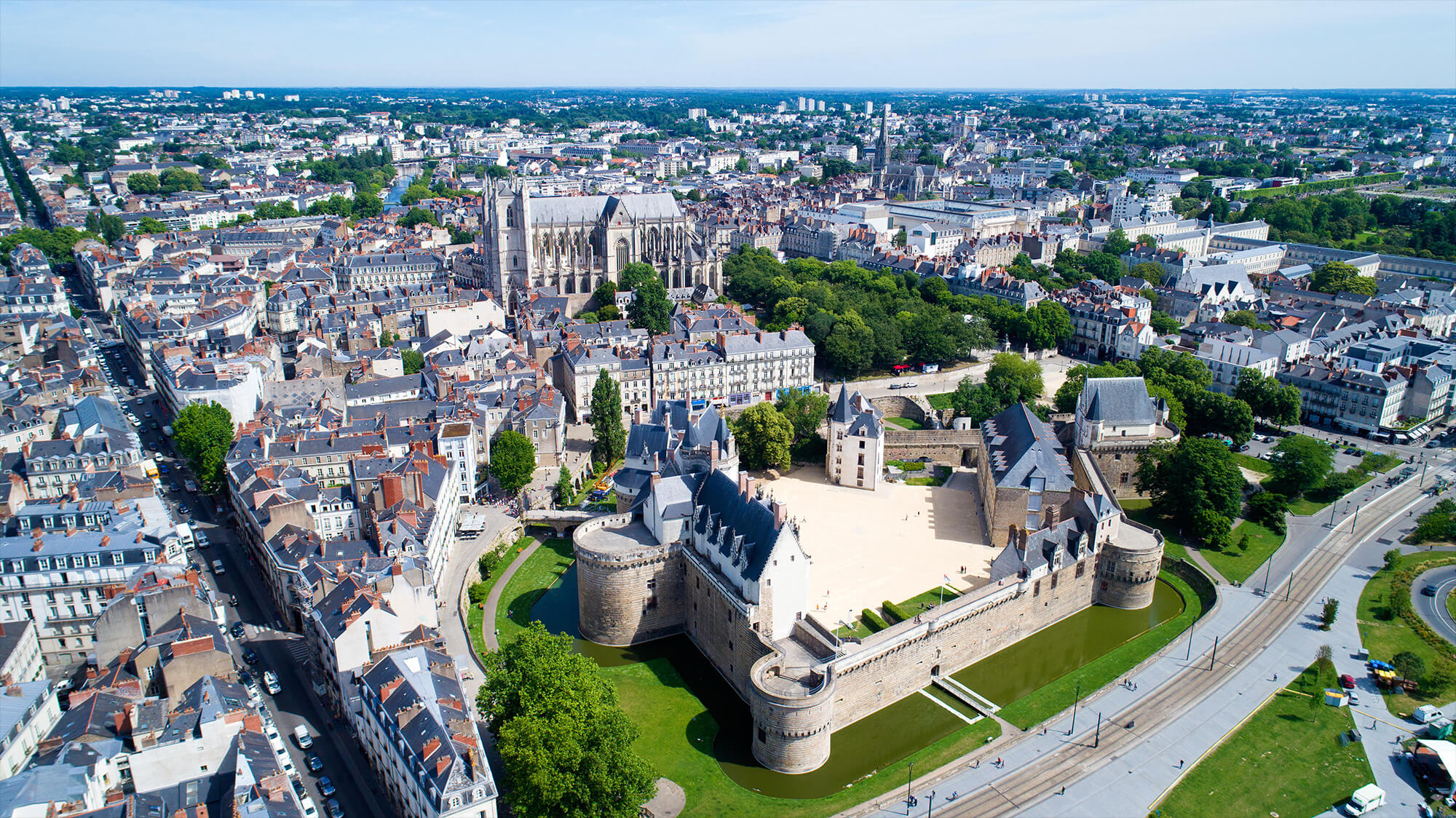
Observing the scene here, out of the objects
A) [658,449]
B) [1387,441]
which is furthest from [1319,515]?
[658,449]

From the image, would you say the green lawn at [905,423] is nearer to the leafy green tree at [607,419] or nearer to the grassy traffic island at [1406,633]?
the leafy green tree at [607,419]

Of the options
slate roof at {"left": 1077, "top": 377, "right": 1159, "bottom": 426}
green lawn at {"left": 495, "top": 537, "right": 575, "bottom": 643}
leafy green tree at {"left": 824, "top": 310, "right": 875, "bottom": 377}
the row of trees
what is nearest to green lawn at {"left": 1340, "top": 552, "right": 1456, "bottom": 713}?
slate roof at {"left": 1077, "top": 377, "right": 1159, "bottom": 426}

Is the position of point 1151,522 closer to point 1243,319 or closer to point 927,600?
point 927,600

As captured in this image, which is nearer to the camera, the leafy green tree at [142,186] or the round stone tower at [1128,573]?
the round stone tower at [1128,573]

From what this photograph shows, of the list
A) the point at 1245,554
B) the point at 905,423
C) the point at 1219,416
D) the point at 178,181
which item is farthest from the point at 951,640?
the point at 178,181

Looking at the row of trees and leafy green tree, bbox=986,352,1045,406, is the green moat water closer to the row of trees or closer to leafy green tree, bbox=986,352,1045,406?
leafy green tree, bbox=986,352,1045,406

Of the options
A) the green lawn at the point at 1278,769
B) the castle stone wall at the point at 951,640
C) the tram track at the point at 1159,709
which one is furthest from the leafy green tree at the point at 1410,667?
the castle stone wall at the point at 951,640

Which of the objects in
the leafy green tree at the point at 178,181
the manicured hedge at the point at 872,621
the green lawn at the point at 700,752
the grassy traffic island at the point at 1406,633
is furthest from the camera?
the leafy green tree at the point at 178,181
